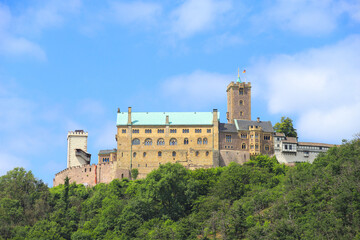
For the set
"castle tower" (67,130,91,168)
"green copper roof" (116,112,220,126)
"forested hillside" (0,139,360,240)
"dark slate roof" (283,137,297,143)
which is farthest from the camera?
"castle tower" (67,130,91,168)

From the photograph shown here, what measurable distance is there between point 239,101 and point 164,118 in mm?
16362

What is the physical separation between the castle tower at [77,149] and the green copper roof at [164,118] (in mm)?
10999

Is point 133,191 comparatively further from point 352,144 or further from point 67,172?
point 352,144

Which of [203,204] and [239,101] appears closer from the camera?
[203,204]

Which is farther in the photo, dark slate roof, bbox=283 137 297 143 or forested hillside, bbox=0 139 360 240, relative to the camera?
dark slate roof, bbox=283 137 297 143

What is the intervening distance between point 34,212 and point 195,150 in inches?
1296

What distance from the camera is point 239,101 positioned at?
127688 millimetres

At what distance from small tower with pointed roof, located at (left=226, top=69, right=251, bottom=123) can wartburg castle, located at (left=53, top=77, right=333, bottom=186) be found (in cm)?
436

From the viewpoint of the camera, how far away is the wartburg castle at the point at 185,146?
384 ft

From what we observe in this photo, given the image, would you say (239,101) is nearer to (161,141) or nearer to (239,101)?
(239,101)

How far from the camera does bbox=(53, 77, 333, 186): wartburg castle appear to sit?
384 ft

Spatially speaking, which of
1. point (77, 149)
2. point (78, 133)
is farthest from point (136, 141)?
point (78, 133)

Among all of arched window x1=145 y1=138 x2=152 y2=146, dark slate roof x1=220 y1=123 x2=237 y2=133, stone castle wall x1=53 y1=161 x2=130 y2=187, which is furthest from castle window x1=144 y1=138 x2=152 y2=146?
dark slate roof x1=220 y1=123 x2=237 y2=133

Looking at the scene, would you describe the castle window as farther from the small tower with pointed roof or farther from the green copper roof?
the small tower with pointed roof
